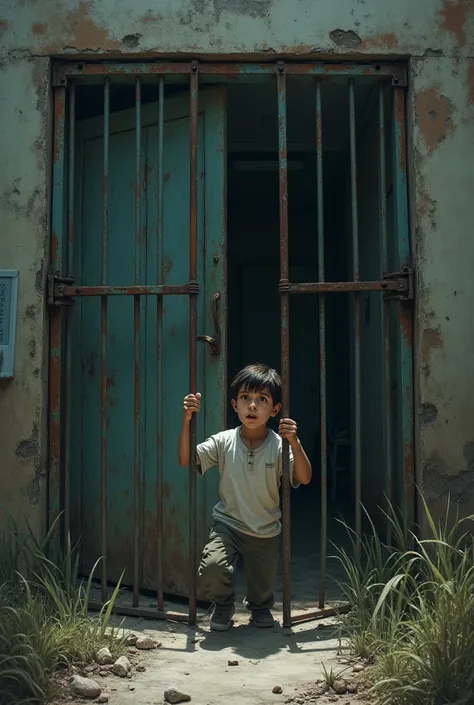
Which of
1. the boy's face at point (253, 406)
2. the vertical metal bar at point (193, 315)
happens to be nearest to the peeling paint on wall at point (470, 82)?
the vertical metal bar at point (193, 315)

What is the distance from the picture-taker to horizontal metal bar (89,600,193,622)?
13.1 feet

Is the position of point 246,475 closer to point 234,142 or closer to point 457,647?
point 457,647

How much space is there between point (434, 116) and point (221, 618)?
2569 millimetres

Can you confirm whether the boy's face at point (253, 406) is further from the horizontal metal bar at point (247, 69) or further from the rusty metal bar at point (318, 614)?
the horizontal metal bar at point (247, 69)

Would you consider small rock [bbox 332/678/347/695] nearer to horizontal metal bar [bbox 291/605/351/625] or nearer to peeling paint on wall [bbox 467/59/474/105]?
horizontal metal bar [bbox 291/605/351/625]

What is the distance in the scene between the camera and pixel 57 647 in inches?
123

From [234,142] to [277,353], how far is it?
332 centimetres

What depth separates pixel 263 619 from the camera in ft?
12.9

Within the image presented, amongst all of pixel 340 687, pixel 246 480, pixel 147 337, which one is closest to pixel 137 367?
pixel 147 337

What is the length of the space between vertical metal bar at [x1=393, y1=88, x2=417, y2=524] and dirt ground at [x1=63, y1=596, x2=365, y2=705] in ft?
2.60

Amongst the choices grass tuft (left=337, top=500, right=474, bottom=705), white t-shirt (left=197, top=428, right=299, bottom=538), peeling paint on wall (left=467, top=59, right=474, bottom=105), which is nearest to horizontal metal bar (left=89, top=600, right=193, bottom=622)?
white t-shirt (left=197, top=428, right=299, bottom=538)

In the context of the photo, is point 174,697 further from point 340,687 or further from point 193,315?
point 193,315

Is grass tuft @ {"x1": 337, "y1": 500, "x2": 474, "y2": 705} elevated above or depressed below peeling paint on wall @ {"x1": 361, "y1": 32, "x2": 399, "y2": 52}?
below

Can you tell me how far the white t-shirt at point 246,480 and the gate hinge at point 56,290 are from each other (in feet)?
3.29
